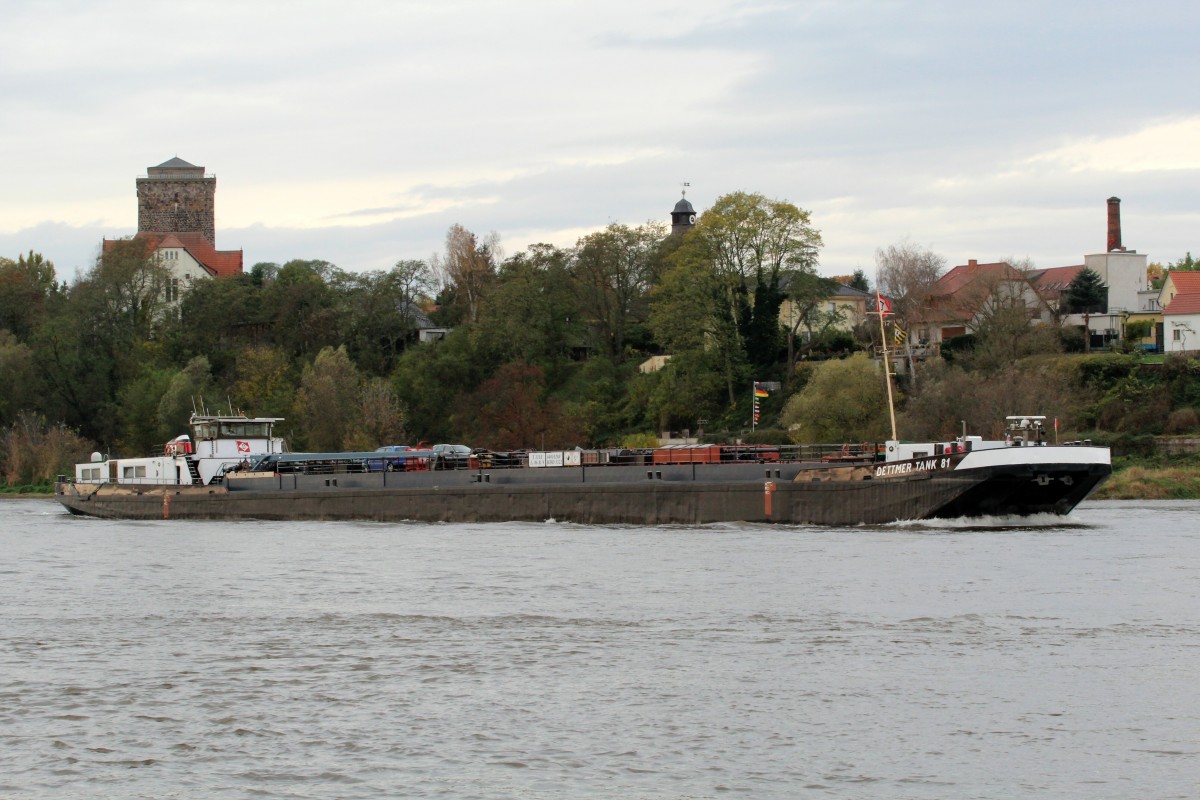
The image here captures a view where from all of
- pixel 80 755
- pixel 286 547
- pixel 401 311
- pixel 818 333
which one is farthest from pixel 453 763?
pixel 401 311

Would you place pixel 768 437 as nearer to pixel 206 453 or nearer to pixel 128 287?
pixel 206 453

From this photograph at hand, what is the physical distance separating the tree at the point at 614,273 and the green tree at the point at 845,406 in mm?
32314

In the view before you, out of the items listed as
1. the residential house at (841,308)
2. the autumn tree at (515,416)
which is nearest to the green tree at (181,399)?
the autumn tree at (515,416)

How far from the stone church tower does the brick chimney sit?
328 ft

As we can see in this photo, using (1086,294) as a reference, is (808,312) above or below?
below

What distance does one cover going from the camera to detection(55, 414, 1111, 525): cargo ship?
42.1 meters

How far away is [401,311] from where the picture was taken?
378 ft

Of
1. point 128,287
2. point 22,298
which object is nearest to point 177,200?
point 22,298

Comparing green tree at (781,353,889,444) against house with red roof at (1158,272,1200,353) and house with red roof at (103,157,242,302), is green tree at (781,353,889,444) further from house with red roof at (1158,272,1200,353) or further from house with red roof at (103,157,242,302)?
house with red roof at (103,157,242,302)

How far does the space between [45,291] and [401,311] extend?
39.3 meters

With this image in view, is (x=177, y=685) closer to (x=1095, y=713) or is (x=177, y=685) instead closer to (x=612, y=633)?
(x=612, y=633)

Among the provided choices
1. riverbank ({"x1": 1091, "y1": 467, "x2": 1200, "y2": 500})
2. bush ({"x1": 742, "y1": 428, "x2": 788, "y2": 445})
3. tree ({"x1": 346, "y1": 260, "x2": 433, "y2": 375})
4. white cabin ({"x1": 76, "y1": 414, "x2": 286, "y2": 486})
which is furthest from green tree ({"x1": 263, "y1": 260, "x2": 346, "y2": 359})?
riverbank ({"x1": 1091, "y1": 467, "x2": 1200, "y2": 500})

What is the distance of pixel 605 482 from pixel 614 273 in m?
57.6

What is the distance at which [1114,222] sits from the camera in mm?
102938
